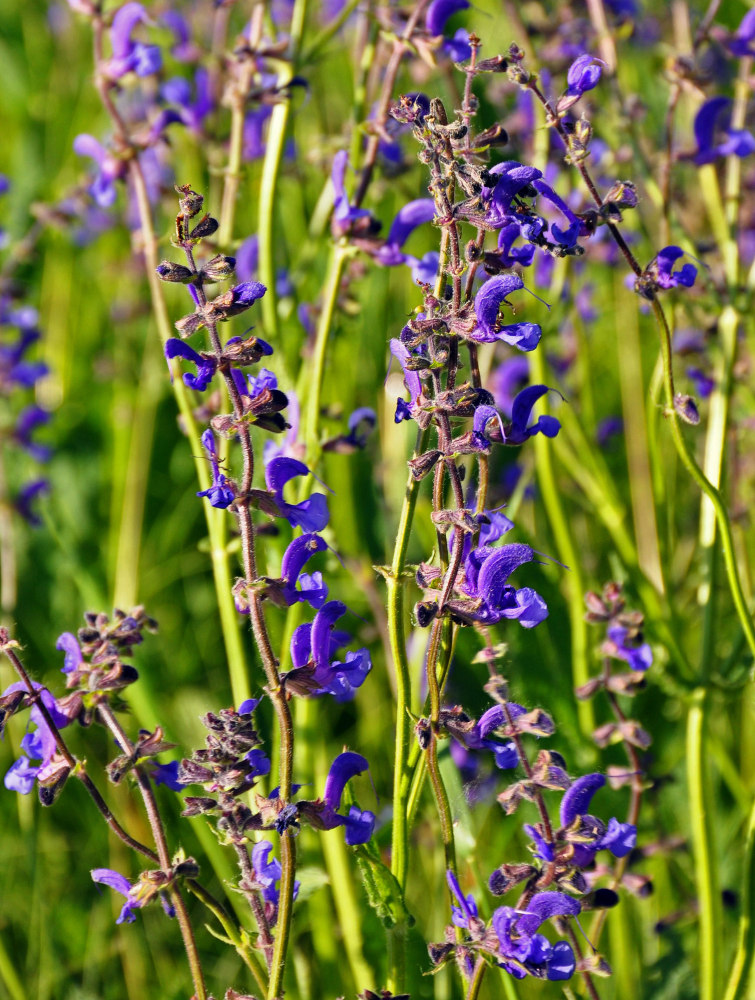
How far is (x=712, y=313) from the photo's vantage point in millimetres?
2068

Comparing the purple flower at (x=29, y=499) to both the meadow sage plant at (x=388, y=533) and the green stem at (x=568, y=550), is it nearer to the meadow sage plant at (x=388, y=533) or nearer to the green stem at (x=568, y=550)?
the meadow sage plant at (x=388, y=533)

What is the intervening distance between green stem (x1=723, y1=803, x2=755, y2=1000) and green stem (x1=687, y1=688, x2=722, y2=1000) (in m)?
0.05

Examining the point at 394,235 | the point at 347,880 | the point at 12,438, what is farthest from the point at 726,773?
the point at 12,438

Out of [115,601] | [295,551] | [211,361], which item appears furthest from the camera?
[115,601]

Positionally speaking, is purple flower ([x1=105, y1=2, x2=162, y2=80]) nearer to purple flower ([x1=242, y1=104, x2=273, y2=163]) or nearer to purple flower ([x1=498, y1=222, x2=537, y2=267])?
purple flower ([x1=242, y1=104, x2=273, y2=163])

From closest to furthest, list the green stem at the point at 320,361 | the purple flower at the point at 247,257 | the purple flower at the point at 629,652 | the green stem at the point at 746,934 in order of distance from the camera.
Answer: the green stem at the point at 746,934 < the purple flower at the point at 629,652 < the green stem at the point at 320,361 < the purple flower at the point at 247,257

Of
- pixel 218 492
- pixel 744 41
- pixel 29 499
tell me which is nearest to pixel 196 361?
pixel 218 492

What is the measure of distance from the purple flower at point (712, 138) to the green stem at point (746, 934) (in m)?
1.22

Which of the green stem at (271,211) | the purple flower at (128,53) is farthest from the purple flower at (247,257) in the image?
the purple flower at (128,53)

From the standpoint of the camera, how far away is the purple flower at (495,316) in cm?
112

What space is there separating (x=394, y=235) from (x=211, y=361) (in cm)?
78

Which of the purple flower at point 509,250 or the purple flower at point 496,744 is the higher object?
the purple flower at point 509,250

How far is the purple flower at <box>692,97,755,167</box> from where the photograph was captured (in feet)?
6.26

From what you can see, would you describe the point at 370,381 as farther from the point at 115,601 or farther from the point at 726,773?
the point at 726,773
